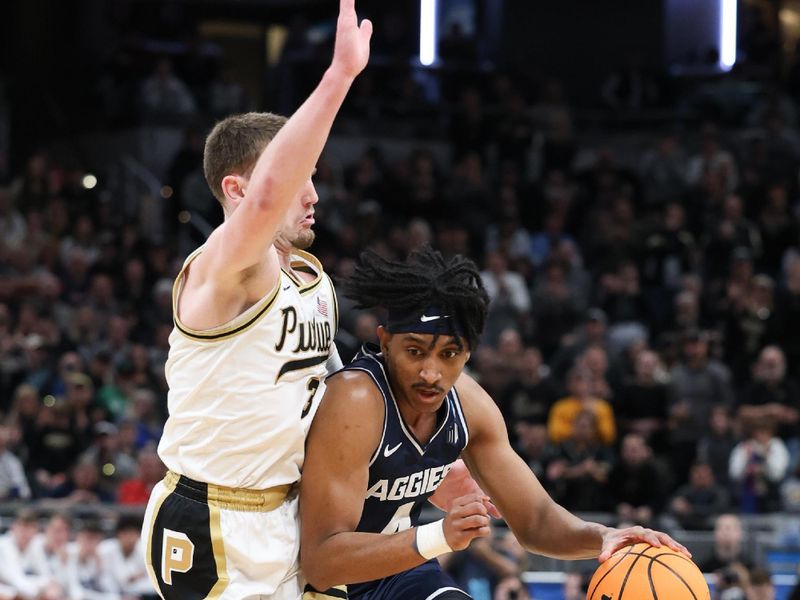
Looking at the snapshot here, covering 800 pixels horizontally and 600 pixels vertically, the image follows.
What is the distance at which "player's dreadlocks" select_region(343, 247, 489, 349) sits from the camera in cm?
441

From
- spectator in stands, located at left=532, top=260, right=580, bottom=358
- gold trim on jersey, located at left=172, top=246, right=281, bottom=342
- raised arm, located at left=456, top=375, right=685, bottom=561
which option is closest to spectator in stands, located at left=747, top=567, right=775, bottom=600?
spectator in stands, located at left=532, top=260, right=580, bottom=358

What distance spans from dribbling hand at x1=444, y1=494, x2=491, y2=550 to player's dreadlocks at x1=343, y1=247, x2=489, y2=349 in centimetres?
66

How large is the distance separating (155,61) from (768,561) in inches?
449

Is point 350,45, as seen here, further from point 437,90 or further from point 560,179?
point 437,90

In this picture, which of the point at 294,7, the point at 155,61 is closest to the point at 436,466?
the point at 155,61

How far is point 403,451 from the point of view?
446cm

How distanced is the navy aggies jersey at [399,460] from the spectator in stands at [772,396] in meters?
8.00

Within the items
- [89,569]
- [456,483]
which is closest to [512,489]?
[456,483]

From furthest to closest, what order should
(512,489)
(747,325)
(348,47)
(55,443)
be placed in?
(747,325), (55,443), (512,489), (348,47)

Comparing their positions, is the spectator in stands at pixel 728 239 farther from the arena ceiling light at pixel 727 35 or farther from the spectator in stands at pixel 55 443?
the spectator in stands at pixel 55 443

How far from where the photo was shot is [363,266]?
4.62 m

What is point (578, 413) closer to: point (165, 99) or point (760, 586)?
point (760, 586)

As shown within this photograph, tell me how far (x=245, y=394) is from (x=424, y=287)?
692 millimetres

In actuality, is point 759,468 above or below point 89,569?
above
